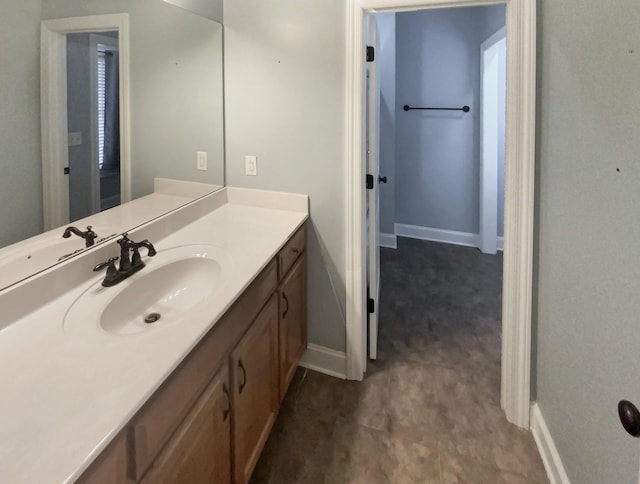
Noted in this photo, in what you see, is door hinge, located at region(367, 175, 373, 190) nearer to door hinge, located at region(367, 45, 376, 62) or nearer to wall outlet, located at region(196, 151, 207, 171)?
door hinge, located at region(367, 45, 376, 62)

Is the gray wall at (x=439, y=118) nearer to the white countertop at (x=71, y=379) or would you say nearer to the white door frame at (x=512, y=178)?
the white door frame at (x=512, y=178)

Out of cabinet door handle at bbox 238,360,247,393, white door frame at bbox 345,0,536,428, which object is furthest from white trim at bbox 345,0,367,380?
cabinet door handle at bbox 238,360,247,393

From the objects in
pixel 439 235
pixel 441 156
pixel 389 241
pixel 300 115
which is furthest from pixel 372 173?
pixel 439 235

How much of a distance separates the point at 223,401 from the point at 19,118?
96 cm

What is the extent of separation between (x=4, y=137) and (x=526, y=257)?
6.09 ft

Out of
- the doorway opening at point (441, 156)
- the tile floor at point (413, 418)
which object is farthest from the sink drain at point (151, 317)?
the doorway opening at point (441, 156)

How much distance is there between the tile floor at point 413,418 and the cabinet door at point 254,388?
23 centimetres

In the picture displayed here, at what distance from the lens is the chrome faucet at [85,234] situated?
1265 mm

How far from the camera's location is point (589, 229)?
3.85 feet

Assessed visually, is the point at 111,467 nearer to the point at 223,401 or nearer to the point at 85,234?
the point at 223,401

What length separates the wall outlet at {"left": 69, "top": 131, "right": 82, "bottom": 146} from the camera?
1249mm

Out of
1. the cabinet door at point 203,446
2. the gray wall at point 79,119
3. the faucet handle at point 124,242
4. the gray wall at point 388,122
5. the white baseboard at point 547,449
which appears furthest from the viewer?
the gray wall at point 388,122

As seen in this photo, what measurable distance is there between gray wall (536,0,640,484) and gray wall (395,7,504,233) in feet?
8.45

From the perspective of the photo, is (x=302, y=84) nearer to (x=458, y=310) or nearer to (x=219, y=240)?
(x=219, y=240)
